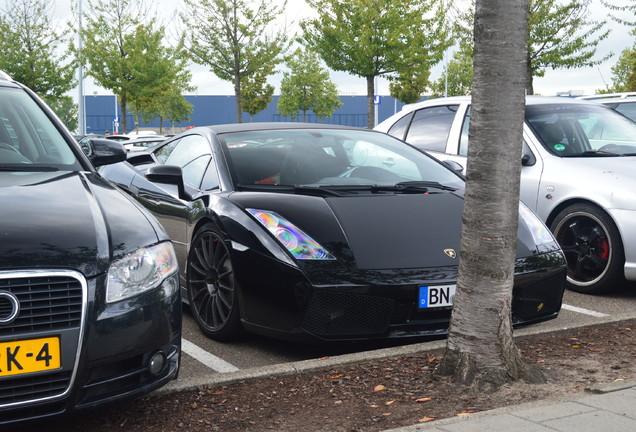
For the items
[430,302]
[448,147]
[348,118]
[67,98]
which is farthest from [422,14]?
[348,118]

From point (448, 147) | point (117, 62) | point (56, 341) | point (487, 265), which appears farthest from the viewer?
point (117, 62)

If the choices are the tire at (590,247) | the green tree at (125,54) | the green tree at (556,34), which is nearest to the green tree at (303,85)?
the green tree at (125,54)

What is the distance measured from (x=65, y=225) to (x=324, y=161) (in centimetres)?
265

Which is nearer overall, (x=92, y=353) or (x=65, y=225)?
(x=92, y=353)

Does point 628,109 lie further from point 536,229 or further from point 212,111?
point 212,111

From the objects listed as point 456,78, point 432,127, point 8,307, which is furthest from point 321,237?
point 456,78

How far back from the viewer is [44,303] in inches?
122

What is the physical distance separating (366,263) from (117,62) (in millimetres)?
33034

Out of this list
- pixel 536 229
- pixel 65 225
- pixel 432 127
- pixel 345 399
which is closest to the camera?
pixel 65 225

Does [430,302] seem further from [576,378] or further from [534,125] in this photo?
[534,125]

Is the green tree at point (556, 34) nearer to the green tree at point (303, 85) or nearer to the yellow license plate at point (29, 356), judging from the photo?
the yellow license plate at point (29, 356)

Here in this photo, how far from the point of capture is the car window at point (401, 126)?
345 inches

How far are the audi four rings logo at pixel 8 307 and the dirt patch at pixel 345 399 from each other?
78 centimetres

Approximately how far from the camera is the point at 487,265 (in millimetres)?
4012
